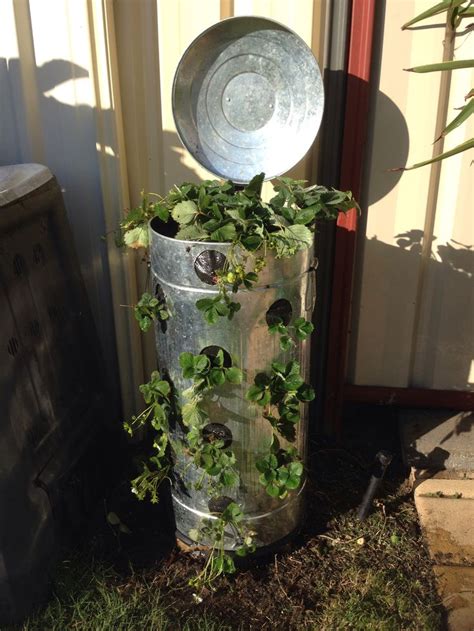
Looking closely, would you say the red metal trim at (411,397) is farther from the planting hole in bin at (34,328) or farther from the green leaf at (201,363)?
the planting hole in bin at (34,328)

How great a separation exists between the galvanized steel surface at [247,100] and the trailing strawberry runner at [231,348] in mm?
170

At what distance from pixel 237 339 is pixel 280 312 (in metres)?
0.16

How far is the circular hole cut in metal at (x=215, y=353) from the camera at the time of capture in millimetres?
2100

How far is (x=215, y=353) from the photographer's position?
2.12 m

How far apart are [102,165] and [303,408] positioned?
49.3 inches

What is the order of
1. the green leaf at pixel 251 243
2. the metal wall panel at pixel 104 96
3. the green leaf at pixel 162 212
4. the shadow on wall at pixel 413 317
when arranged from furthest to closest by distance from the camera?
the shadow on wall at pixel 413 317 → the metal wall panel at pixel 104 96 → the green leaf at pixel 162 212 → the green leaf at pixel 251 243

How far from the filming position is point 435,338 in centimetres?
302

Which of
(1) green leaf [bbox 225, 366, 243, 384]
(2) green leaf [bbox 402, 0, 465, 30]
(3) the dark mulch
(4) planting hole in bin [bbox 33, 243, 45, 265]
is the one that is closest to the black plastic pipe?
(3) the dark mulch

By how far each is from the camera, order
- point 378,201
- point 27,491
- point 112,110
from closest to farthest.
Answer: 1. point 27,491
2. point 112,110
3. point 378,201

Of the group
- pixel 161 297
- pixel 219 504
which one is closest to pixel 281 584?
pixel 219 504

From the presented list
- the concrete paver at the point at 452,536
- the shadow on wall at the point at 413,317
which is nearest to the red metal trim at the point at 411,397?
the shadow on wall at the point at 413,317

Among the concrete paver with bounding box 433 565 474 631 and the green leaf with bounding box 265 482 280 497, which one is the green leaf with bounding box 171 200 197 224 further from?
the concrete paver with bounding box 433 565 474 631

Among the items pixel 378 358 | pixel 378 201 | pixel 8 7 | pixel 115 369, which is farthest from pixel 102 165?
pixel 378 358

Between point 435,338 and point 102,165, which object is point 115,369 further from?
point 435,338
